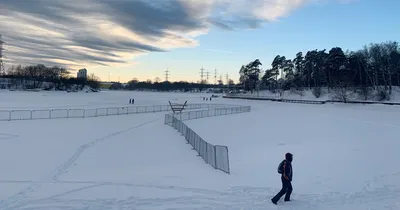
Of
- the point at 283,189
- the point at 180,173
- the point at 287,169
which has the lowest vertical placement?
the point at 180,173

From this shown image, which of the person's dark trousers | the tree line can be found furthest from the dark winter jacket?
the tree line

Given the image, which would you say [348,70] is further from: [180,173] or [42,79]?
[42,79]

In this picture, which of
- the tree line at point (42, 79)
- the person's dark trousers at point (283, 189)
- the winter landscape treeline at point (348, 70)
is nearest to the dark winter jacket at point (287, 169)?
the person's dark trousers at point (283, 189)

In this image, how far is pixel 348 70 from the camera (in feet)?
312

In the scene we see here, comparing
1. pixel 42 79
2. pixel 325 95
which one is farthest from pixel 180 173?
pixel 42 79

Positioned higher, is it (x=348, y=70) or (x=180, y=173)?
(x=348, y=70)

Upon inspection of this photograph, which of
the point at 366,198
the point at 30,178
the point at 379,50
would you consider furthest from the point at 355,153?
the point at 379,50

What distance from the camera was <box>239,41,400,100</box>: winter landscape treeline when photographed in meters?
83.1

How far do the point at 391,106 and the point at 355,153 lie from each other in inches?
1854

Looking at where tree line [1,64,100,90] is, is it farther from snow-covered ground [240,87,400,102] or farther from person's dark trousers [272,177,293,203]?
person's dark trousers [272,177,293,203]

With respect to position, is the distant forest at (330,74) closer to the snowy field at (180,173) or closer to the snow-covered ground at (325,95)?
the snow-covered ground at (325,95)

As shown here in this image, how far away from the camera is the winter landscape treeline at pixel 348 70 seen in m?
83.1

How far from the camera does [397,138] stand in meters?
27.3

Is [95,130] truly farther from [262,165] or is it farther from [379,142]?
[379,142]
